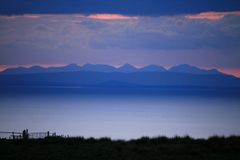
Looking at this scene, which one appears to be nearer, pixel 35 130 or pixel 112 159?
pixel 112 159

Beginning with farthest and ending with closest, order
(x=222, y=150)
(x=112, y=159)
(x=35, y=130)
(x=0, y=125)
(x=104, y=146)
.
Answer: (x=0, y=125)
(x=35, y=130)
(x=104, y=146)
(x=222, y=150)
(x=112, y=159)

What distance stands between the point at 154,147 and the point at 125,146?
1824 mm

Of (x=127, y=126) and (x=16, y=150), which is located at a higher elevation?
(x=127, y=126)

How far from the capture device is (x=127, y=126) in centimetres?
9819

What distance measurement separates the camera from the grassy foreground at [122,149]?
23.7m

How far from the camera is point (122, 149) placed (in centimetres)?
2581

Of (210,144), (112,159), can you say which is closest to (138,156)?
(112,159)

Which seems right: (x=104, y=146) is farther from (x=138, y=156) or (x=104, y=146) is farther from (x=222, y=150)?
(x=222, y=150)

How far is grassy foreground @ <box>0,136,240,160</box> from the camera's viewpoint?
77.7 feet

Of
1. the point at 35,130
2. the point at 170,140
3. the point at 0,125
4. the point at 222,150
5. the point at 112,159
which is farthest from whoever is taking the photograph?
the point at 0,125

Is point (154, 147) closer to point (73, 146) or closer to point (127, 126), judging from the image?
point (73, 146)

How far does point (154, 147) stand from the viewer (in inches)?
1049

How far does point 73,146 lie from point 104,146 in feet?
6.53

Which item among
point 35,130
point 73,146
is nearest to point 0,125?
point 35,130
